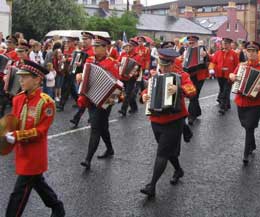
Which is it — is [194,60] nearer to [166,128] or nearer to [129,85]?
[129,85]

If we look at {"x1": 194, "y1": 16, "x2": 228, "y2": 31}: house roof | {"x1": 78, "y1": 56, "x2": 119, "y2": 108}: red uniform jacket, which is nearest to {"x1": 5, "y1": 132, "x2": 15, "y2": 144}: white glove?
{"x1": 78, "y1": 56, "x2": 119, "y2": 108}: red uniform jacket

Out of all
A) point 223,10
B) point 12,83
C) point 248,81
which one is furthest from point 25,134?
point 223,10

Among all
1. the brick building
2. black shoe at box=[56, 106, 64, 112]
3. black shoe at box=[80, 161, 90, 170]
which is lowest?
black shoe at box=[56, 106, 64, 112]

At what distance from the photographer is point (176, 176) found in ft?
24.4

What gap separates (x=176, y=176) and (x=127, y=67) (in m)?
5.86

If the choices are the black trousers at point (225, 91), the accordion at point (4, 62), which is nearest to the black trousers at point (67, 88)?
the accordion at point (4, 62)

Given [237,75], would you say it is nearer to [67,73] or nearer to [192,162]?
[192,162]

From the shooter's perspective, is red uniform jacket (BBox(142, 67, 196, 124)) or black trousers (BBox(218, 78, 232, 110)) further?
black trousers (BBox(218, 78, 232, 110))

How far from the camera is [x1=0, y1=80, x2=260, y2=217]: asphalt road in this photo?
6.25 meters

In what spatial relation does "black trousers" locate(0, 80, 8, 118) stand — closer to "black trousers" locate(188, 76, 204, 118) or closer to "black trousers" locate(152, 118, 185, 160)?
"black trousers" locate(188, 76, 204, 118)

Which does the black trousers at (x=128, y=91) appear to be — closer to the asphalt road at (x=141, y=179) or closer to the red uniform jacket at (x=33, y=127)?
the asphalt road at (x=141, y=179)

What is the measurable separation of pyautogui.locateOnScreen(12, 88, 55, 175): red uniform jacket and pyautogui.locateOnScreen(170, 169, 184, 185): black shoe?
2569mm

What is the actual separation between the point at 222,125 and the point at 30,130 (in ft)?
25.7

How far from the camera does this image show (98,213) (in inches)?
238
